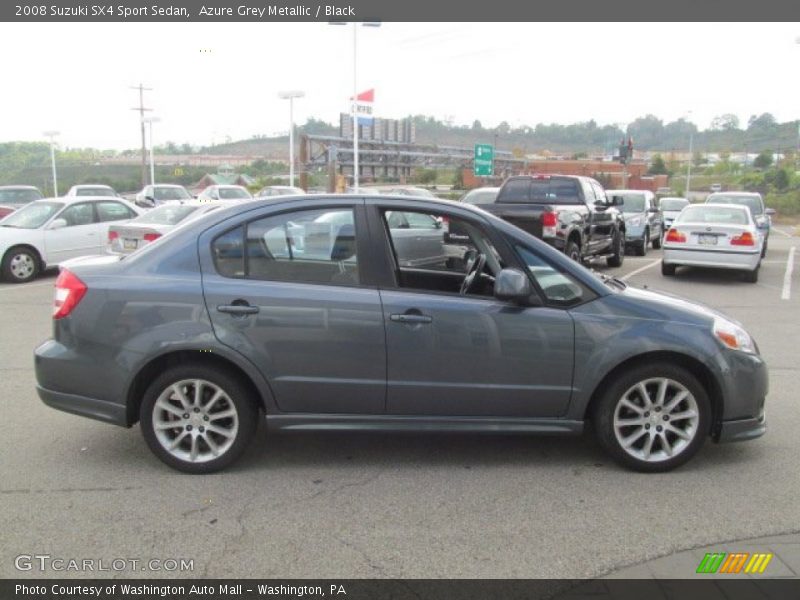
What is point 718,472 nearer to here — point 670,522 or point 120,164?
point 670,522

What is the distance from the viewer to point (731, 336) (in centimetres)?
429

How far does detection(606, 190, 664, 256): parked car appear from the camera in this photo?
60.3 feet

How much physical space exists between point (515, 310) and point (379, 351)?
2.83 feet

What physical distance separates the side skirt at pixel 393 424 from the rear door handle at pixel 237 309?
0.66 metres

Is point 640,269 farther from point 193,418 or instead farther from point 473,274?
point 193,418

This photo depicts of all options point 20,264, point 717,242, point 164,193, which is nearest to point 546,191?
point 717,242

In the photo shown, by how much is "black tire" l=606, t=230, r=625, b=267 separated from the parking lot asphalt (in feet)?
33.9

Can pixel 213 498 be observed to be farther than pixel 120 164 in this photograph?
No

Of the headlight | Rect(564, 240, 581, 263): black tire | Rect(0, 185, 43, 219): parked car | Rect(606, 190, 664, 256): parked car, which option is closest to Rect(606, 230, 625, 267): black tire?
Rect(606, 190, 664, 256): parked car

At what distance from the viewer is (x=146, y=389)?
422cm

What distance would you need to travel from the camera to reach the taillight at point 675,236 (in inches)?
524
